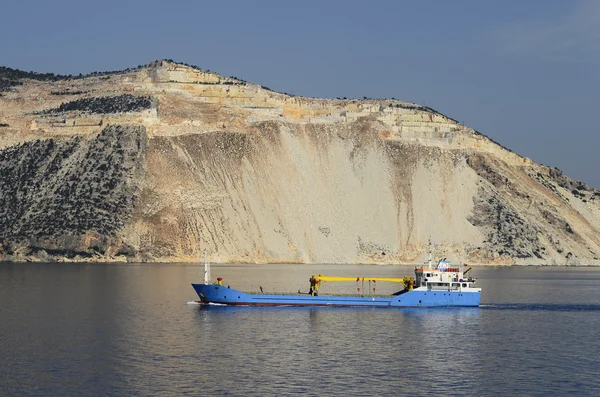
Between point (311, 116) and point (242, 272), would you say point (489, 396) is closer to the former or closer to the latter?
point (242, 272)

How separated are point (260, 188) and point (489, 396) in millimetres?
106676

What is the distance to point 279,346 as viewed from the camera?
55.3m

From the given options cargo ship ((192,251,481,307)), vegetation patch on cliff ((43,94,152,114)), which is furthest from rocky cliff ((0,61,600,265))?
cargo ship ((192,251,481,307))

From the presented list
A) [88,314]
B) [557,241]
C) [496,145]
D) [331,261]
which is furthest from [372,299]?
[496,145]

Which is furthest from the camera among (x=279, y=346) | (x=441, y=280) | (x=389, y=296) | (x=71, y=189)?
(x=71, y=189)

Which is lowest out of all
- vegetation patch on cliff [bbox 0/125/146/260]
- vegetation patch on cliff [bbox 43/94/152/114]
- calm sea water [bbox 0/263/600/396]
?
calm sea water [bbox 0/263/600/396]

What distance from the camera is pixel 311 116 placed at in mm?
175250

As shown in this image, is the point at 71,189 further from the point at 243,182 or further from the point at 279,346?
the point at 279,346

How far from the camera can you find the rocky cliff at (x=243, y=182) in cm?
13775

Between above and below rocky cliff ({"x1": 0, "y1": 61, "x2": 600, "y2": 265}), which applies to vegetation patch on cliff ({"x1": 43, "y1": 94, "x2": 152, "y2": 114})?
above

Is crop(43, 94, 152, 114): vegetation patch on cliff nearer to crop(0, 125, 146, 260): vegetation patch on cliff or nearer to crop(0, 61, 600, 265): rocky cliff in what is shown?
crop(0, 61, 600, 265): rocky cliff

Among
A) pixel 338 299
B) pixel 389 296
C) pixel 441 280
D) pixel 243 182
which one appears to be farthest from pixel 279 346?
pixel 243 182

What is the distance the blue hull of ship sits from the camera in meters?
77.2

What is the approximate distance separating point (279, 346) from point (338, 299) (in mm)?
24340
